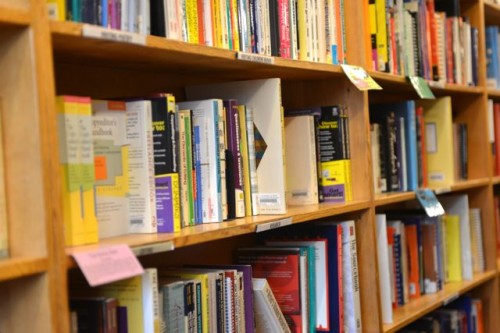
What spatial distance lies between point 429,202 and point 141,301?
4.46 feet

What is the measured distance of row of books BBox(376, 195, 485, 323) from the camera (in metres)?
2.25

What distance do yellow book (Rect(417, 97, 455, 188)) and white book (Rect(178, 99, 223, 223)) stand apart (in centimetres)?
128

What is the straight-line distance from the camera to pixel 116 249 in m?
1.20

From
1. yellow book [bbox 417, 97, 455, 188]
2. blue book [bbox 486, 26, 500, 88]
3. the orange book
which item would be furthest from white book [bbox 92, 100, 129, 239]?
blue book [bbox 486, 26, 500, 88]

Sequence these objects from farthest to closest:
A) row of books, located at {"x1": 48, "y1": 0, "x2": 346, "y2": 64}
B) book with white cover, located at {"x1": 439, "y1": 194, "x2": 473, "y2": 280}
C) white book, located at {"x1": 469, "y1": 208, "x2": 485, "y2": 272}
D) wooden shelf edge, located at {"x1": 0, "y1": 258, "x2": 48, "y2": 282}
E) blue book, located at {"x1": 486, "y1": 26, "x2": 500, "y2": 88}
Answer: blue book, located at {"x1": 486, "y1": 26, "x2": 500, "y2": 88} < white book, located at {"x1": 469, "y1": 208, "x2": 485, "y2": 272} < book with white cover, located at {"x1": 439, "y1": 194, "x2": 473, "y2": 280} < row of books, located at {"x1": 48, "y1": 0, "x2": 346, "y2": 64} < wooden shelf edge, located at {"x1": 0, "y1": 258, "x2": 48, "y2": 282}

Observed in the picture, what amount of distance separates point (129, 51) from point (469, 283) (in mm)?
1806

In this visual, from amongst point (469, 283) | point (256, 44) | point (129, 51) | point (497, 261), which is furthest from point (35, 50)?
point (497, 261)

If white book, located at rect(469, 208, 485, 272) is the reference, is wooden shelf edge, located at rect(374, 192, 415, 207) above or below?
A: above

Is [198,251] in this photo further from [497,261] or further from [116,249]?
[497,261]

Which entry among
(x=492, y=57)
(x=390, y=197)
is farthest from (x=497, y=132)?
(x=390, y=197)

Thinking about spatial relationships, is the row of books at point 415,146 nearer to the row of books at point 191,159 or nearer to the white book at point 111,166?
the row of books at point 191,159

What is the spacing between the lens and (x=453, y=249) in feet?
9.17

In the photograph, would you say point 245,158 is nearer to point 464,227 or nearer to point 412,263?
point 412,263

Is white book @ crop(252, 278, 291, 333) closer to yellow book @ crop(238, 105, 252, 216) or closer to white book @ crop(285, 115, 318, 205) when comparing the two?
yellow book @ crop(238, 105, 252, 216)
